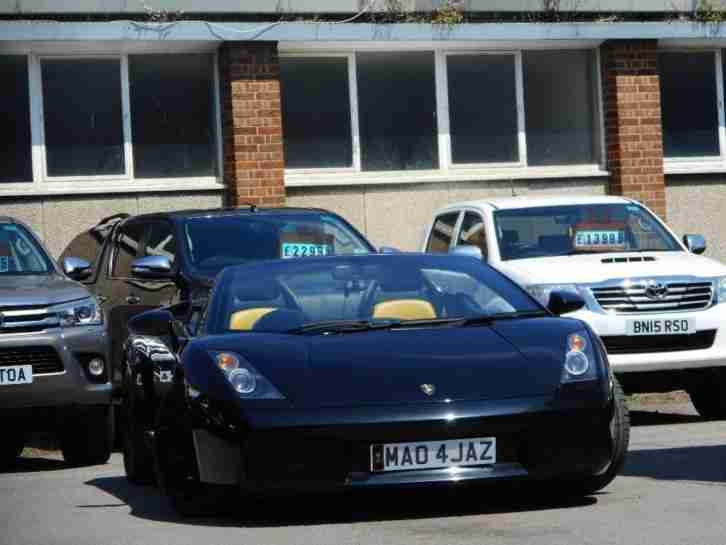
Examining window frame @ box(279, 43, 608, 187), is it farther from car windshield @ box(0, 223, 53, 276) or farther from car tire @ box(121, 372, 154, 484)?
car tire @ box(121, 372, 154, 484)

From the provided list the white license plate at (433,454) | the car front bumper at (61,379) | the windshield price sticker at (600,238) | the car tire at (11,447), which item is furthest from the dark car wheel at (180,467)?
the windshield price sticker at (600,238)

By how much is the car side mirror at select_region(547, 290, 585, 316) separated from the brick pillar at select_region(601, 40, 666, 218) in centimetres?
1327

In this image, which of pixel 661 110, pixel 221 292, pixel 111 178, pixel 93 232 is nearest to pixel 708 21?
pixel 661 110

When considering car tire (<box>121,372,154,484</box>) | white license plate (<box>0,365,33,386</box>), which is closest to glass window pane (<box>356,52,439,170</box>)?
white license plate (<box>0,365,33,386</box>)

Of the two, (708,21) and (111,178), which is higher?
(708,21)

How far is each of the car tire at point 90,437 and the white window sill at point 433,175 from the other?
8.99m

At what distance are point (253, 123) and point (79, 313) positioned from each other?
879 centimetres

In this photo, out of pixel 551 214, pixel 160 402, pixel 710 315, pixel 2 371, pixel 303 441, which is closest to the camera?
pixel 303 441

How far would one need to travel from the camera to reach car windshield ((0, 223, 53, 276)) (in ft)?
45.2

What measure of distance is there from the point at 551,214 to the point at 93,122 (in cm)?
715

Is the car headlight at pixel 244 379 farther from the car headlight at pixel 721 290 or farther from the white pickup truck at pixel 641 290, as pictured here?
the car headlight at pixel 721 290

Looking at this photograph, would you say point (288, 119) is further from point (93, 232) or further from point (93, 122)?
point (93, 232)

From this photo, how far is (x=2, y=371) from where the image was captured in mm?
12555

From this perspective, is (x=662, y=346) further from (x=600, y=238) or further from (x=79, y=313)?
(x=79, y=313)
